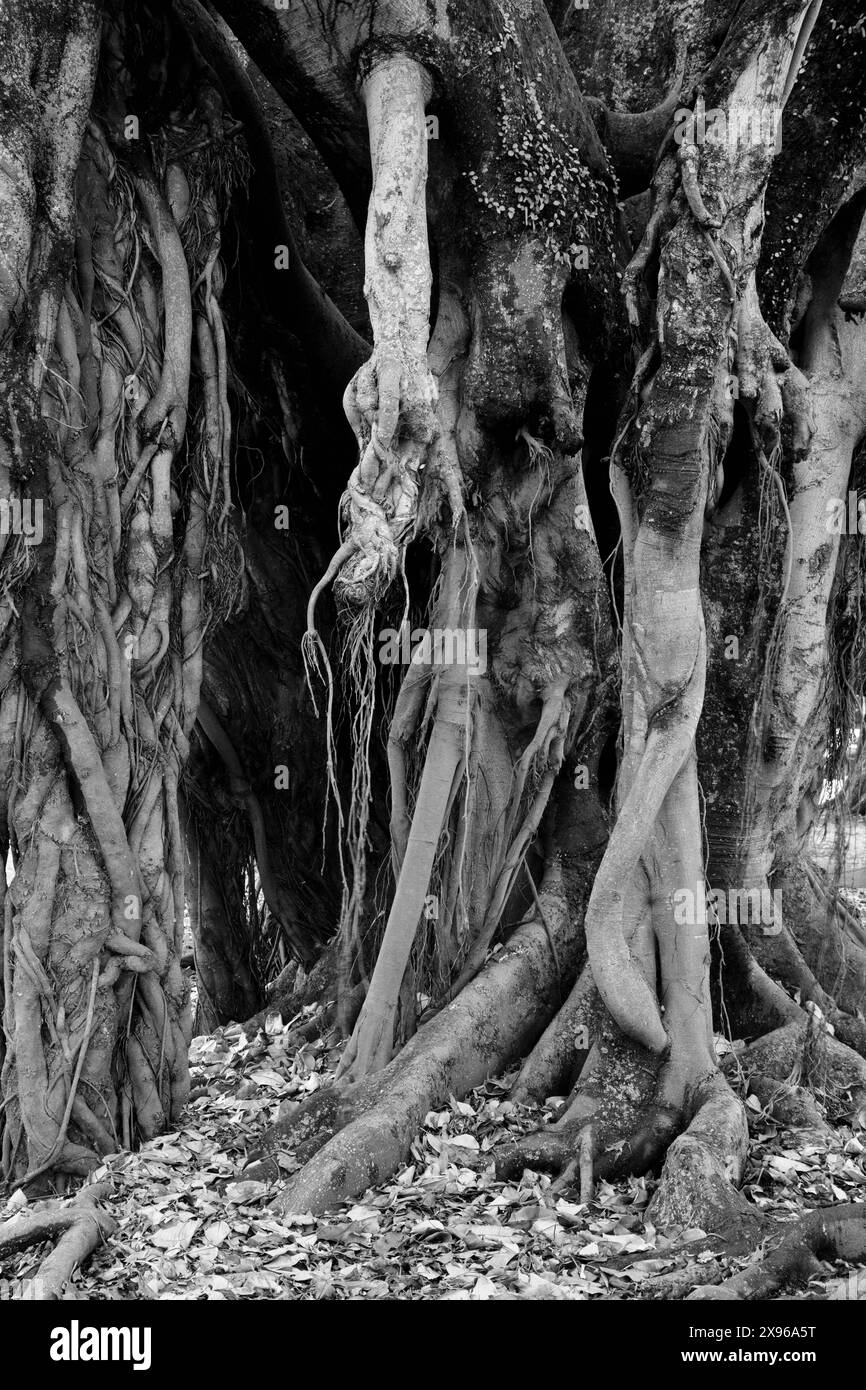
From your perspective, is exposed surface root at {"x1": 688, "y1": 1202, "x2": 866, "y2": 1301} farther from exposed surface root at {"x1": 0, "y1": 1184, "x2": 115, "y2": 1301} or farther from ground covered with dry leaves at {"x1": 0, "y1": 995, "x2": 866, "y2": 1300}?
exposed surface root at {"x1": 0, "y1": 1184, "x2": 115, "y2": 1301}

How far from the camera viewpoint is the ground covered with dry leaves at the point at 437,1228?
9.35 feet

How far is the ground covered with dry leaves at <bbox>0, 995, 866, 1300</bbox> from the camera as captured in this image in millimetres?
2850

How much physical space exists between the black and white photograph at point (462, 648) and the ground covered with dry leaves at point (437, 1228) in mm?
15

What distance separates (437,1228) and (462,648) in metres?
1.76

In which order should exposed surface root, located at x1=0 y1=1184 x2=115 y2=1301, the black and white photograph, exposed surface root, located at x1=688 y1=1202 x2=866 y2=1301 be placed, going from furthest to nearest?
1. the black and white photograph
2. exposed surface root, located at x1=0 y1=1184 x2=115 y2=1301
3. exposed surface root, located at x1=688 y1=1202 x2=866 y2=1301

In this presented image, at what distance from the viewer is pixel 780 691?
449cm

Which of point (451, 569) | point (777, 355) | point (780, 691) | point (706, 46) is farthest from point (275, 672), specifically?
point (706, 46)

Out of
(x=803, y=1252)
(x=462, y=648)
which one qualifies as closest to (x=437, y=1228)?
(x=803, y=1252)

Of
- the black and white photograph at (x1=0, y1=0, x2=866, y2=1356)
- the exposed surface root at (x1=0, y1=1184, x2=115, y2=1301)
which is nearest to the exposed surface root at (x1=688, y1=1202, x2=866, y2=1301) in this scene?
the black and white photograph at (x1=0, y1=0, x2=866, y2=1356)

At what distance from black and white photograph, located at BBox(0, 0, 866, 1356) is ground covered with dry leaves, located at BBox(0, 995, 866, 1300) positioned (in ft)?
0.05

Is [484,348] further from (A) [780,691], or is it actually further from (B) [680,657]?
(A) [780,691]

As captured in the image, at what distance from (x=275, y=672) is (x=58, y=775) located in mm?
1893

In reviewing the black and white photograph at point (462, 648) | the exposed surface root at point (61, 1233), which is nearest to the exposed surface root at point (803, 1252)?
the black and white photograph at point (462, 648)

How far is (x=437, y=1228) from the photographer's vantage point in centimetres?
308
